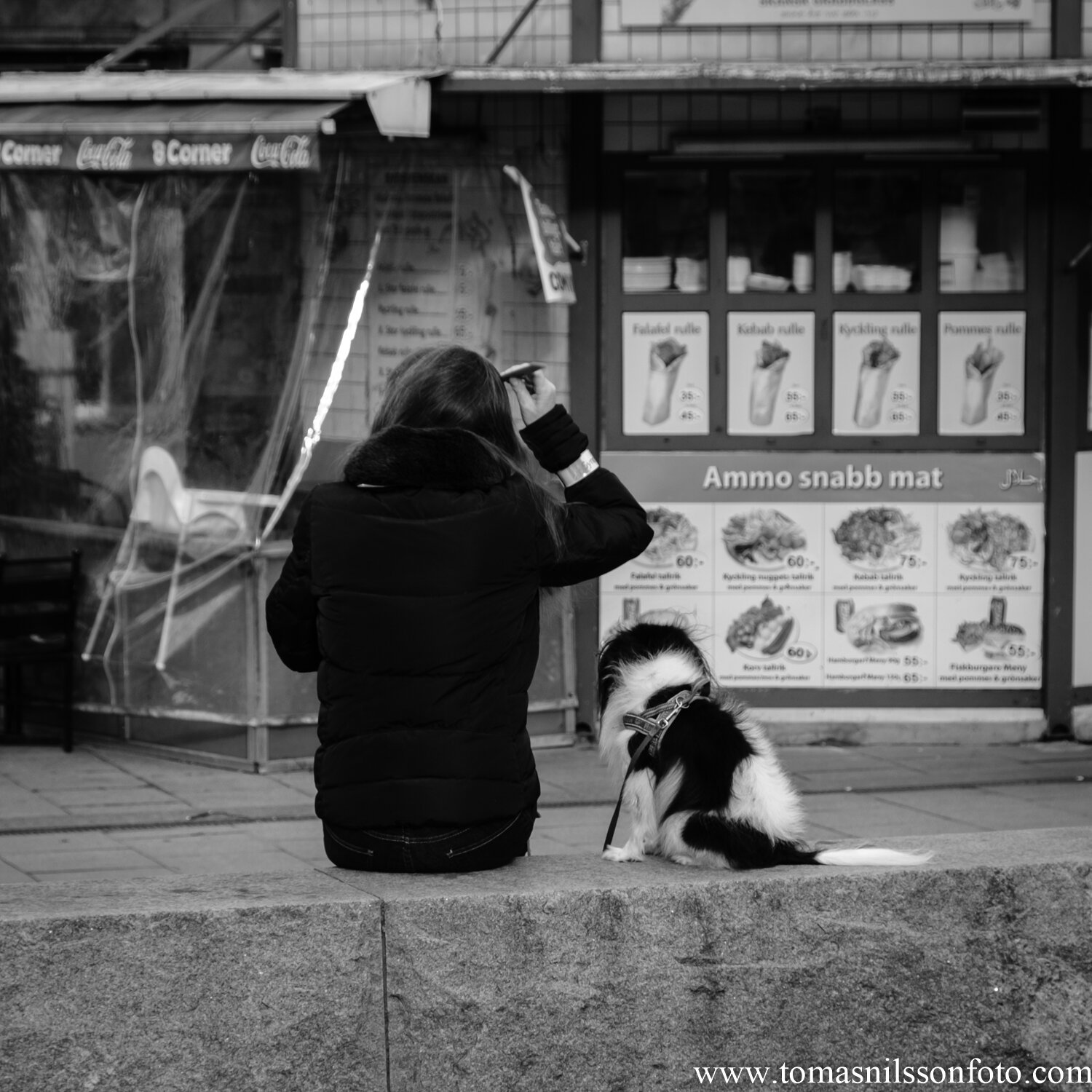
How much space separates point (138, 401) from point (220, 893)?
17.4 feet

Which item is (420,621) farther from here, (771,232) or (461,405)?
(771,232)

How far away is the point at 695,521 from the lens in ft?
29.5

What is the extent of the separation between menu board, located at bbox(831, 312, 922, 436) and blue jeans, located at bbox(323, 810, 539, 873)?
5405 mm

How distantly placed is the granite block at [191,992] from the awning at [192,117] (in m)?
4.65

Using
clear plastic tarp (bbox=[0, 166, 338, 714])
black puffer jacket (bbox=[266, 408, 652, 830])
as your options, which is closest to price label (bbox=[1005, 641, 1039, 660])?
clear plastic tarp (bbox=[0, 166, 338, 714])

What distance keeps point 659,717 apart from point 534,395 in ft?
2.80

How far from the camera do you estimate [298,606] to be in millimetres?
3910

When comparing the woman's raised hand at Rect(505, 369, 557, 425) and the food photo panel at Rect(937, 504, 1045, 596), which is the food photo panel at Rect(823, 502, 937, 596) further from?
the woman's raised hand at Rect(505, 369, 557, 425)

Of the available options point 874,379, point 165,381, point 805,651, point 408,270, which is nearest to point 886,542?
point 805,651

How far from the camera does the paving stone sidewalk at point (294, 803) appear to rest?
264 inches

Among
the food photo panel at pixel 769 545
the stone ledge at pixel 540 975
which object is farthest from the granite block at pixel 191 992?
the food photo panel at pixel 769 545

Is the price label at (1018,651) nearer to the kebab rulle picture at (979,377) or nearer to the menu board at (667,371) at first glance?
the kebab rulle picture at (979,377)

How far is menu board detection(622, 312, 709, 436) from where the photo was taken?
29.5 ft

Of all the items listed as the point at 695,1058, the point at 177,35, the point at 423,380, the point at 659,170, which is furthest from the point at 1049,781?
the point at 177,35
